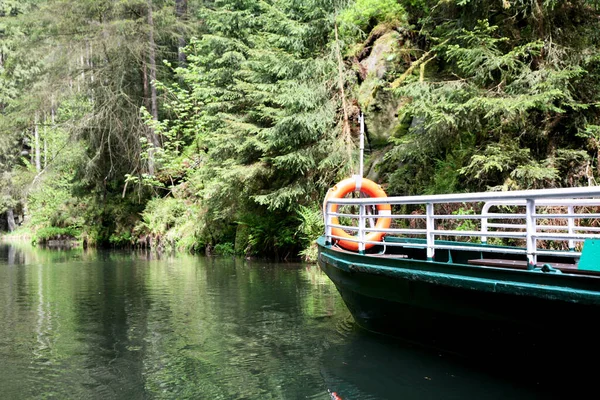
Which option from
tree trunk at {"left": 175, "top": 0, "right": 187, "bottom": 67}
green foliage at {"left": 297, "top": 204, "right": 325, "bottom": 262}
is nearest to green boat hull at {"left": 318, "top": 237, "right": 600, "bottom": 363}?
green foliage at {"left": 297, "top": 204, "right": 325, "bottom": 262}

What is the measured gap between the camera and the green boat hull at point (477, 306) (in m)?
4.79

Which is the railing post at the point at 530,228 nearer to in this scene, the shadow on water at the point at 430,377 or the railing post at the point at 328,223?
the shadow on water at the point at 430,377

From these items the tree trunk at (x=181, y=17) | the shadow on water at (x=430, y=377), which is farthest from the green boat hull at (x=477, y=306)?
the tree trunk at (x=181, y=17)

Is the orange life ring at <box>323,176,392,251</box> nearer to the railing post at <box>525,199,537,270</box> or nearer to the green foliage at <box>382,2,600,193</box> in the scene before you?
the green foliage at <box>382,2,600,193</box>

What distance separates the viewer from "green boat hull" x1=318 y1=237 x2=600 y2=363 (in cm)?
479

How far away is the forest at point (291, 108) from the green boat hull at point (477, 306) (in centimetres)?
488

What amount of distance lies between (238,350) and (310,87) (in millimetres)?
10778

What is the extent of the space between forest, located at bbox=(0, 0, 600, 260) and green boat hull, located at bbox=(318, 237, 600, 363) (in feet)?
16.0

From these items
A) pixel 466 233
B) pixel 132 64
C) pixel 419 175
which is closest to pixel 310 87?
pixel 419 175

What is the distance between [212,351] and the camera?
665 centimetres

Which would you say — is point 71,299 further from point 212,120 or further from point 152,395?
point 212,120

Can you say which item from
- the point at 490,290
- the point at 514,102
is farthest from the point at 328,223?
the point at 514,102

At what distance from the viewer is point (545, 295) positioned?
4.82m

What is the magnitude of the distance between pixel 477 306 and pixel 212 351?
3.01 meters
